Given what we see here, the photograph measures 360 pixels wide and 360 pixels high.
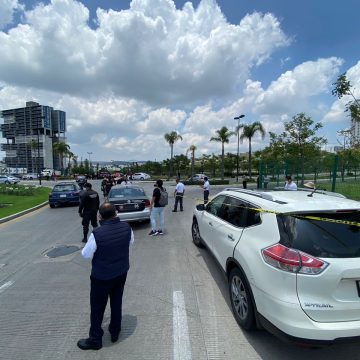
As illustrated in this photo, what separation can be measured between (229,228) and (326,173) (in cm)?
1332

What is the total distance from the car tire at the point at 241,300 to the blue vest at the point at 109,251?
4.83 ft

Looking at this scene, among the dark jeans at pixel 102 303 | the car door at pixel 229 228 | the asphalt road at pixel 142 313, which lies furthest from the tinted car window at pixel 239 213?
the dark jeans at pixel 102 303

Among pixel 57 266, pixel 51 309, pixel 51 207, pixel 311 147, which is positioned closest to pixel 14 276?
pixel 57 266

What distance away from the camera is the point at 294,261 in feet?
10.0

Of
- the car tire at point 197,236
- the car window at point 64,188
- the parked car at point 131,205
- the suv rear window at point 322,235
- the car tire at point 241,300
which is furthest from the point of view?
the car window at point 64,188

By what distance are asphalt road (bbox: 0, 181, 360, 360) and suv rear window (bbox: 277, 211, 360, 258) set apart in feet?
3.89

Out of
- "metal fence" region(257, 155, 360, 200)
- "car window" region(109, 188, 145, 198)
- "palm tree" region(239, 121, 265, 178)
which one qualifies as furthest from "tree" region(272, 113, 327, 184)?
"palm tree" region(239, 121, 265, 178)

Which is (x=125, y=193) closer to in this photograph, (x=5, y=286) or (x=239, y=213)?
(x=5, y=286)

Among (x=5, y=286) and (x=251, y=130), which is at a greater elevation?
(x=251, y=130)

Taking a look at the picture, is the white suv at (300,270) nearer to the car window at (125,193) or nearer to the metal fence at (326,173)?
the car window at (125,193)

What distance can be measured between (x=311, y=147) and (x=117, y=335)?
899 inches

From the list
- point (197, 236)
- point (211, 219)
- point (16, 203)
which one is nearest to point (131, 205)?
point (197, 236)

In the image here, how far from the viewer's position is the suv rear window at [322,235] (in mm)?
3105

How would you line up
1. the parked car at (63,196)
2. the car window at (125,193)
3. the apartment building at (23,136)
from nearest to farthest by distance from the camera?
the car window at (125,193)
the parked car at (63,196)
the apartment building at (23,136)
